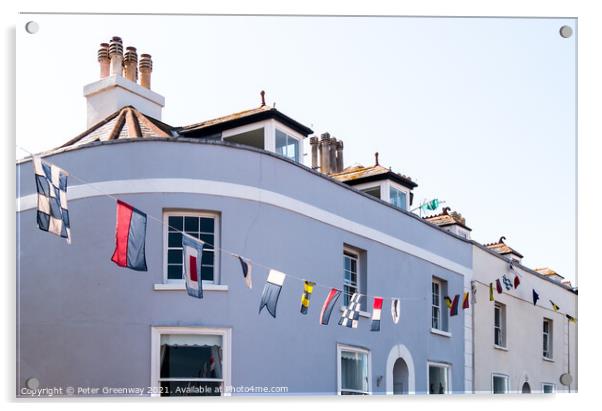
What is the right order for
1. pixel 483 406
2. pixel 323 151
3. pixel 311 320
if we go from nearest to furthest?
pixel 483 406, pixel 311 320, pixel 323 151

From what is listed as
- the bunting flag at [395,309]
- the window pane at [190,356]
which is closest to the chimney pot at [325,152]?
the bunting flag at [395,309]

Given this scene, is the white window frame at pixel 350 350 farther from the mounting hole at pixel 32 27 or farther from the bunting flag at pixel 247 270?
the mounting hole at pixel 32 27

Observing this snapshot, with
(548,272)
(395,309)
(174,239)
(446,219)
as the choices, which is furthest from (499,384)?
(174,239)

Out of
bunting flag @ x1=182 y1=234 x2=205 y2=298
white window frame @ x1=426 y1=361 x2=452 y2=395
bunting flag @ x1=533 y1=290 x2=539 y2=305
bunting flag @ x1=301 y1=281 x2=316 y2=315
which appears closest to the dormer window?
bunting flag @ x1=301 y1=281 x2=316 y2=315

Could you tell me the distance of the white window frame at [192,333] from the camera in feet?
33.9

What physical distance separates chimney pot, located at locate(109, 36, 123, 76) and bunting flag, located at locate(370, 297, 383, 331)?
342cm

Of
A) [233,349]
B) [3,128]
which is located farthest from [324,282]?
[3,128]

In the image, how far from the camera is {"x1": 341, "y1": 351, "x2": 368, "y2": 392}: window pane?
38.2ft

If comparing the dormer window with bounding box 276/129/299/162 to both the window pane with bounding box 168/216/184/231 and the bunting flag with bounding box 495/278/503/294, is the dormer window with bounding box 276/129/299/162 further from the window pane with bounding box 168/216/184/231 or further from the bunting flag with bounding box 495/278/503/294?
the bunting flag with bounding box 495/278/503/294

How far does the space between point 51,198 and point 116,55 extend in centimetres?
163

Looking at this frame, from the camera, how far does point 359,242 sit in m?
12.3

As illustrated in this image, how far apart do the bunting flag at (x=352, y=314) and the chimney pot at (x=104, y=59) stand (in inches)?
130

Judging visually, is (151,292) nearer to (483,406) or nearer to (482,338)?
(483,406)

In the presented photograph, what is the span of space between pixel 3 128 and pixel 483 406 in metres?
4.67
